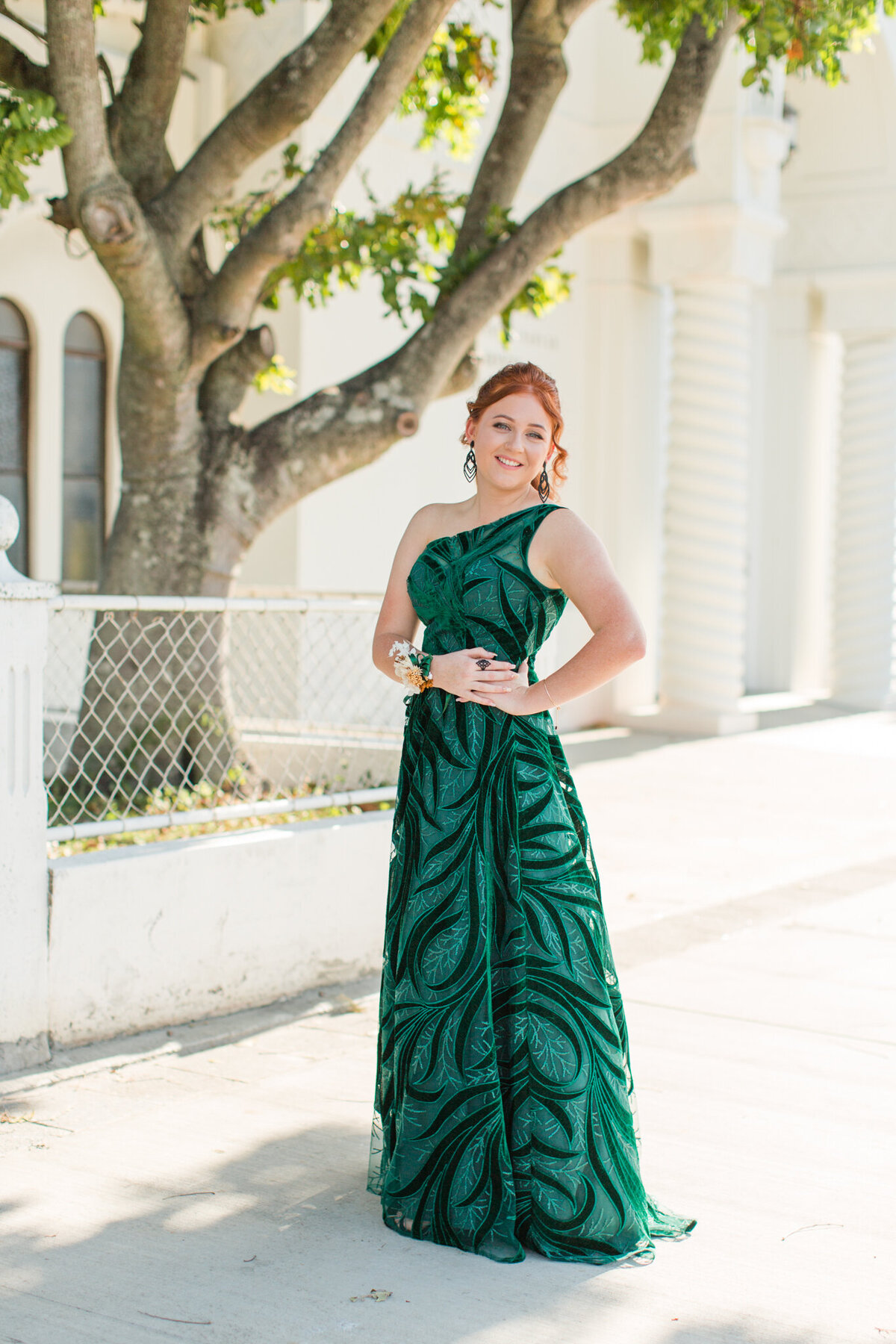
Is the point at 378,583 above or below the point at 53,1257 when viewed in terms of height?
above

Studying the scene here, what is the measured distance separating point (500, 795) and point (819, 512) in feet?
40.8

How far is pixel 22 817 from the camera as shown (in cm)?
381

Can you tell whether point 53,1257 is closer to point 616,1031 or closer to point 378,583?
point 616,1031

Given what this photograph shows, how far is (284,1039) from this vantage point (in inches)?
165

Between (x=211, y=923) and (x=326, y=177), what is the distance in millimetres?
2674

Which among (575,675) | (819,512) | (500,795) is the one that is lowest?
(500,795)

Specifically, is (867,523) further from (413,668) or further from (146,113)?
(413,668)

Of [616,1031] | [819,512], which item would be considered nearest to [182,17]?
[616,1031]

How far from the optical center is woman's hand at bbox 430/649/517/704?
291cm

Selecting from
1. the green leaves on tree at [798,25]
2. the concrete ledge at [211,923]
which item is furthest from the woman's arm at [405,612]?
the green leaves on tree at [798,25]

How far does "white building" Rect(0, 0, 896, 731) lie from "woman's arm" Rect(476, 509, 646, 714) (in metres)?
4.44

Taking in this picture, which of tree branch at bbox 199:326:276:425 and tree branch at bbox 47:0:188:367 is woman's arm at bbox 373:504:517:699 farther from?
tree branch at bbox 199:326:276:425

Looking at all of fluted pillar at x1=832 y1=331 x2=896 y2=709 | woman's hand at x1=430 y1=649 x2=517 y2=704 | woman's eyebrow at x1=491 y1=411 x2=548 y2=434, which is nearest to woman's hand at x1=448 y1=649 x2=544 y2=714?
woman's hand at x1=430 y1=649 x2=517 y2=704

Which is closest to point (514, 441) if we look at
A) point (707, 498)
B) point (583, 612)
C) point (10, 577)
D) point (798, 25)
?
point (583, 612)
